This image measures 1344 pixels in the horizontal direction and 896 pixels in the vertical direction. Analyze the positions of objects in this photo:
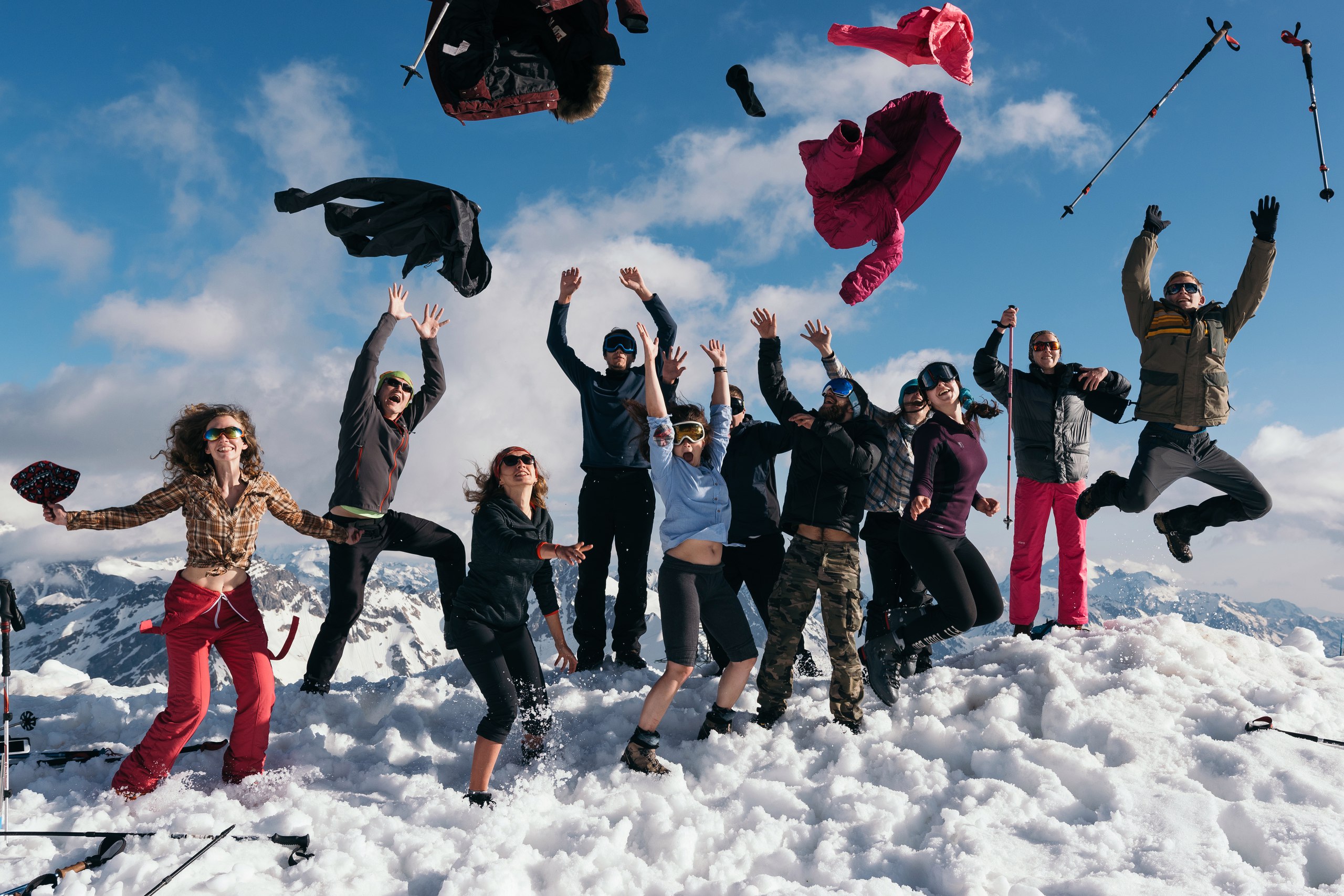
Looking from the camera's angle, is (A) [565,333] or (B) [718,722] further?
(A) [565,333]

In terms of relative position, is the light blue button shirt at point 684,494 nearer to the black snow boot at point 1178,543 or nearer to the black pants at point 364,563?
the black pants at point 364,563

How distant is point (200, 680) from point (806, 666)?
5.45 m

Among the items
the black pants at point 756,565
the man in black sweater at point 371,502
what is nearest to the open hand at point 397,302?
the man in black sweater at point 371,502

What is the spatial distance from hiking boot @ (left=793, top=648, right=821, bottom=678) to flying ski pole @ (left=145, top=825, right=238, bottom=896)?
518cm

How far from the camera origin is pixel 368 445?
275 inches

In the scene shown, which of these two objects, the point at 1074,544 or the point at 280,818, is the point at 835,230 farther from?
the point at 280,818

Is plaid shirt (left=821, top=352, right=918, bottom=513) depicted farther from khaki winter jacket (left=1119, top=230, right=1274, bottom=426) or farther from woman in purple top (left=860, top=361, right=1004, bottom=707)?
khaki winter jacket (left=1119, top=230, right=1274, bottom=426)

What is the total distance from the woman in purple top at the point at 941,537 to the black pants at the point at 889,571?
948 mm

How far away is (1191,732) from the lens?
6.04 metres

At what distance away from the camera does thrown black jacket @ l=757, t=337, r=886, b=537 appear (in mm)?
6387

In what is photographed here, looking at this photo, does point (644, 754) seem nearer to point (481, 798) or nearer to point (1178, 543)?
point (481, 798)

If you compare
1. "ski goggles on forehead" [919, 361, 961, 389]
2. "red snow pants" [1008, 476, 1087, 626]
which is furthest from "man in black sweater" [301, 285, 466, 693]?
"red snow pants" [1008, 476, 1087, 626]

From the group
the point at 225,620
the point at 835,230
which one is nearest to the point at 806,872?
the point at 225,620

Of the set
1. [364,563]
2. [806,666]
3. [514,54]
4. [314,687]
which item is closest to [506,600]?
[364,563]
